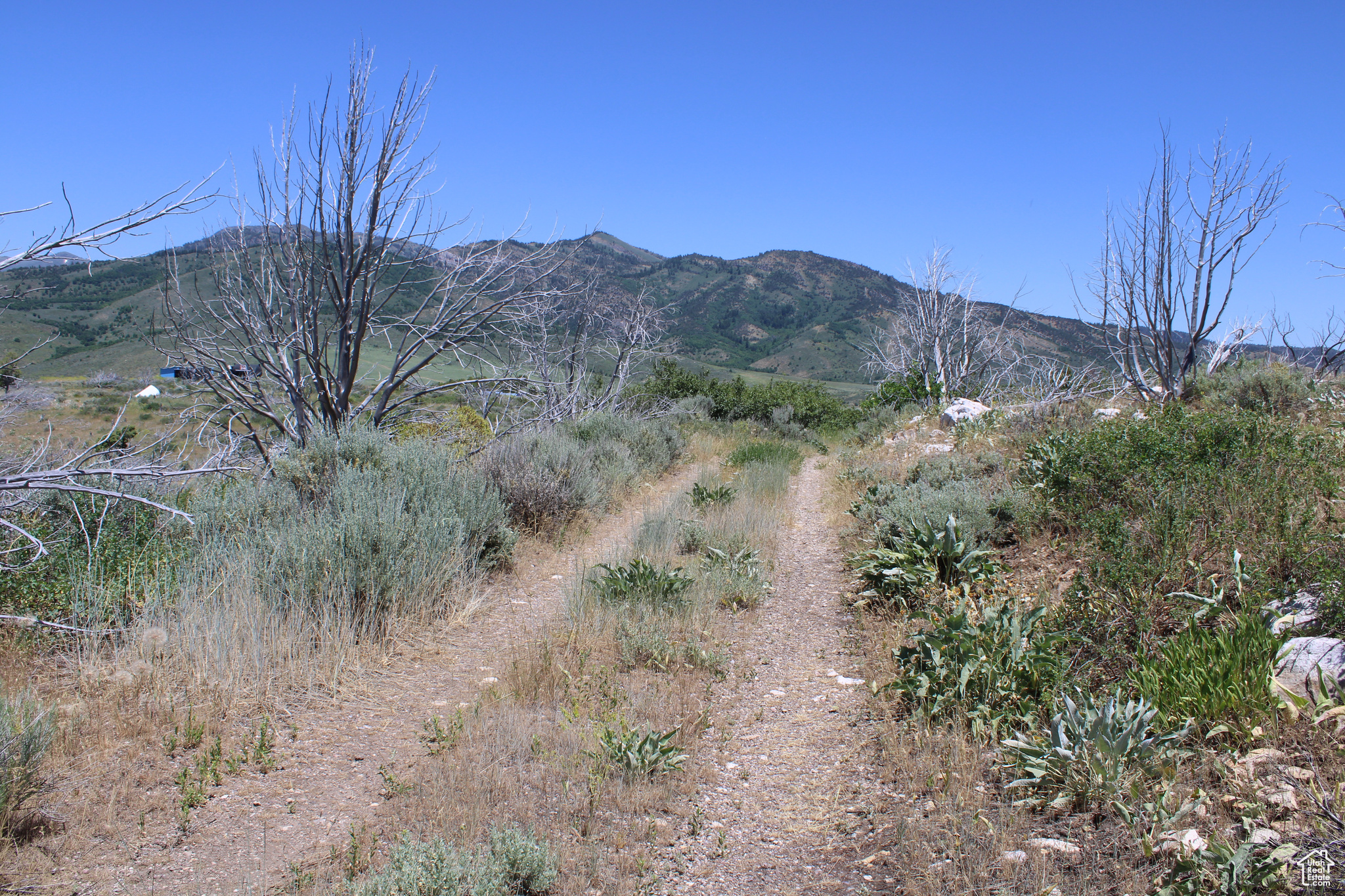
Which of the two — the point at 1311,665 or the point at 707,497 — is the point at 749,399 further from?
the point at 1311,665

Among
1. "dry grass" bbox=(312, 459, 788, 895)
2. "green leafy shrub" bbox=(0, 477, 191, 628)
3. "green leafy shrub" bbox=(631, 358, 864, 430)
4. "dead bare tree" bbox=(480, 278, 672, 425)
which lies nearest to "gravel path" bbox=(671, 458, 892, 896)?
"dry grass" bbox=(312, 459, 788, 895)

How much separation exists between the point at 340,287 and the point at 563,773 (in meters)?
5.33

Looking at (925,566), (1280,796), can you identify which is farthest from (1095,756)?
(925,566)

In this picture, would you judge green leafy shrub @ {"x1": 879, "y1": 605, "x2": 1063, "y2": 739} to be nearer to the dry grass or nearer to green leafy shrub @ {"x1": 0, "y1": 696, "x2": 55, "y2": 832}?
the dry grass

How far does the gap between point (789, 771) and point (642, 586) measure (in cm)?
209

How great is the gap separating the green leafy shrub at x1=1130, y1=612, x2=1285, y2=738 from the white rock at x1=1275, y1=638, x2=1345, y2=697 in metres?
0.06

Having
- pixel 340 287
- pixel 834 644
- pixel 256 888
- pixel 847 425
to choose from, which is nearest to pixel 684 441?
pixel 847 425

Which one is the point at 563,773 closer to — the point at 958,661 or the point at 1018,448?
the point at 958,661

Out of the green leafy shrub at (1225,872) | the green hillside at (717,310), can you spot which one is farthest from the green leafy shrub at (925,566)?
the green hillside at (717,310)

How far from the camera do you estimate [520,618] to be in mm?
5520

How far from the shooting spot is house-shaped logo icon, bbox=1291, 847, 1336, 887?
2.00 m

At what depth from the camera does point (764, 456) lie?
13.4 meters

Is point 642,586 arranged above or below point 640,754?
above

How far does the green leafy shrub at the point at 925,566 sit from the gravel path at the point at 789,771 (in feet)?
1.37
